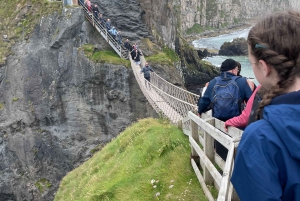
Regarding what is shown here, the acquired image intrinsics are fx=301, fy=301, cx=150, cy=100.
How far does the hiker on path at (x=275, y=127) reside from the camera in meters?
1.07

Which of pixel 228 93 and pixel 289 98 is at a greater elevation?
pixel 289 98

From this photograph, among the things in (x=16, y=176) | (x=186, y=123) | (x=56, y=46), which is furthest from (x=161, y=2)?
(x=186, y=123)

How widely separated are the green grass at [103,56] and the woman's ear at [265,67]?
1414cm

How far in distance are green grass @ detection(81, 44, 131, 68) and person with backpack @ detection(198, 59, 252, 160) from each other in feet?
39.4

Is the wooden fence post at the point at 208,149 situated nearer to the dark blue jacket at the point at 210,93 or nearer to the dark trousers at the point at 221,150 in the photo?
the dark trousers at the point at 221,150

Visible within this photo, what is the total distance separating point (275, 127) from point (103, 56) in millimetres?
15364

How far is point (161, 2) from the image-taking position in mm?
20812

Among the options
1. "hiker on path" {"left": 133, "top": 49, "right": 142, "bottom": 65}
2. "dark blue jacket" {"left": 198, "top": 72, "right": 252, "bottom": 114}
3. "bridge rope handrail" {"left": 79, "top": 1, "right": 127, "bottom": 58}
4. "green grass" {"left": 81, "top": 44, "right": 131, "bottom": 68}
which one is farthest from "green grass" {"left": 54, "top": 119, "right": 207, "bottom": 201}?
"bridge rope handrail" {"left": 79, "top": 1, "right": 127, "bottom": 58}

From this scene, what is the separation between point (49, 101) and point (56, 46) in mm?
2994

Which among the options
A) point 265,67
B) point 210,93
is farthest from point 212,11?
point 265,67

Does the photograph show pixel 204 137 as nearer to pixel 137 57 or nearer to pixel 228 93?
pixel 228 93

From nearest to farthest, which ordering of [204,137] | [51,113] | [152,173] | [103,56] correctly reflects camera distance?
[204,137], [152,173], [103,56], [51,113]

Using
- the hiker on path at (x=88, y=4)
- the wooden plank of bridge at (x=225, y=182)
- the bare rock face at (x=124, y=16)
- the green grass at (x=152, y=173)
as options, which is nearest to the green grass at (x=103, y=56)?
the hiker on path at (x=88, y=4)

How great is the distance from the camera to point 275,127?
108cm
